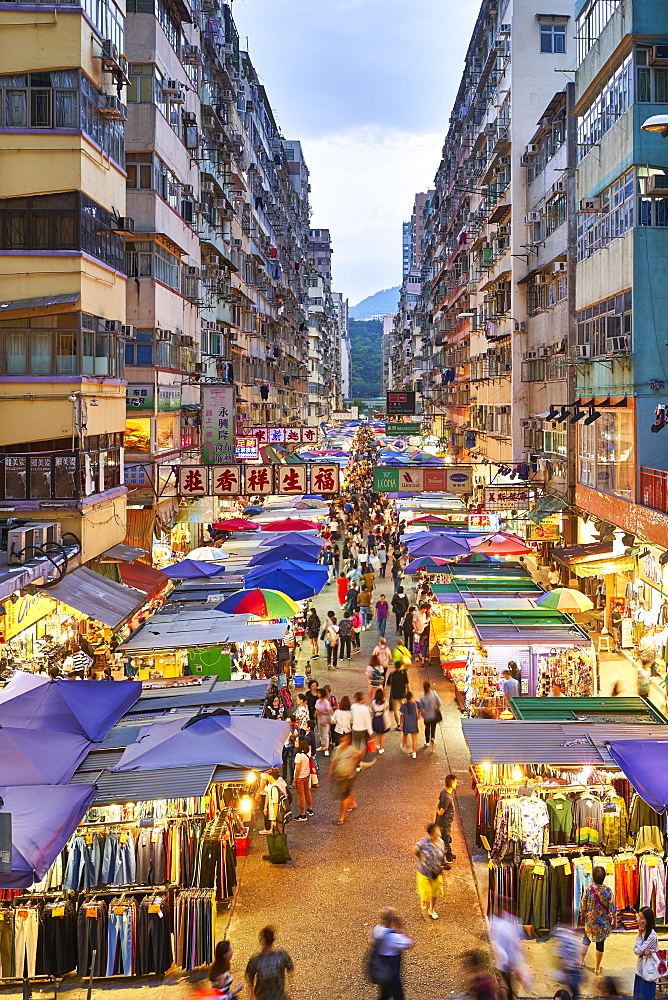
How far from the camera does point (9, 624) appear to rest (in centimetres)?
1652

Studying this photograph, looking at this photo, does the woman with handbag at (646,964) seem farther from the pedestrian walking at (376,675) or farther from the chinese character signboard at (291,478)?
the chinese character signboard at (291,478)

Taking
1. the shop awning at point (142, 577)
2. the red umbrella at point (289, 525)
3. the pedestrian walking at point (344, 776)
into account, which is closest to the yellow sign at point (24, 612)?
the shop awning at point (142, 577)

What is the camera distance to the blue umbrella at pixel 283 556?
24.7m

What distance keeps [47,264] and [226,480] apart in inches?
328

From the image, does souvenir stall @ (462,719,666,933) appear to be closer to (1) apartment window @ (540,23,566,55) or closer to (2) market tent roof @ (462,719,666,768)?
(2) market tent roof @ (462,719,666,768)

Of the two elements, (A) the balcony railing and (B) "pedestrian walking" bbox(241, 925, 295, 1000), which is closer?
(B) "pedestrian walking" bbox(241, 925, 295, 1000)

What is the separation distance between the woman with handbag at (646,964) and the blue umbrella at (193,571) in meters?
15.5

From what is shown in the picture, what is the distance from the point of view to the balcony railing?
19.6 m

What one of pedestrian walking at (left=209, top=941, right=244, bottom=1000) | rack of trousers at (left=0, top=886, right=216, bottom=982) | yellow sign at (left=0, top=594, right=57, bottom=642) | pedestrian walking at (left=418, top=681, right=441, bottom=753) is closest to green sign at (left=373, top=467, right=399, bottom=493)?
pedestrian walking at (left=418, top=681, right=441, bottom=753)

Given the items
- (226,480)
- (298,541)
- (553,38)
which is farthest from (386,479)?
(553,38)

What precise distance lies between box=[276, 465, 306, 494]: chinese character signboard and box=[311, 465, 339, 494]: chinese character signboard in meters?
0.31

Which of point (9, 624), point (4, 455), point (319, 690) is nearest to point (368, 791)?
point (319, 690)

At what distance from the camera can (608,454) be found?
83.9 feet

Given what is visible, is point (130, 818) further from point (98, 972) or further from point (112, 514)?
point (112, 514)
